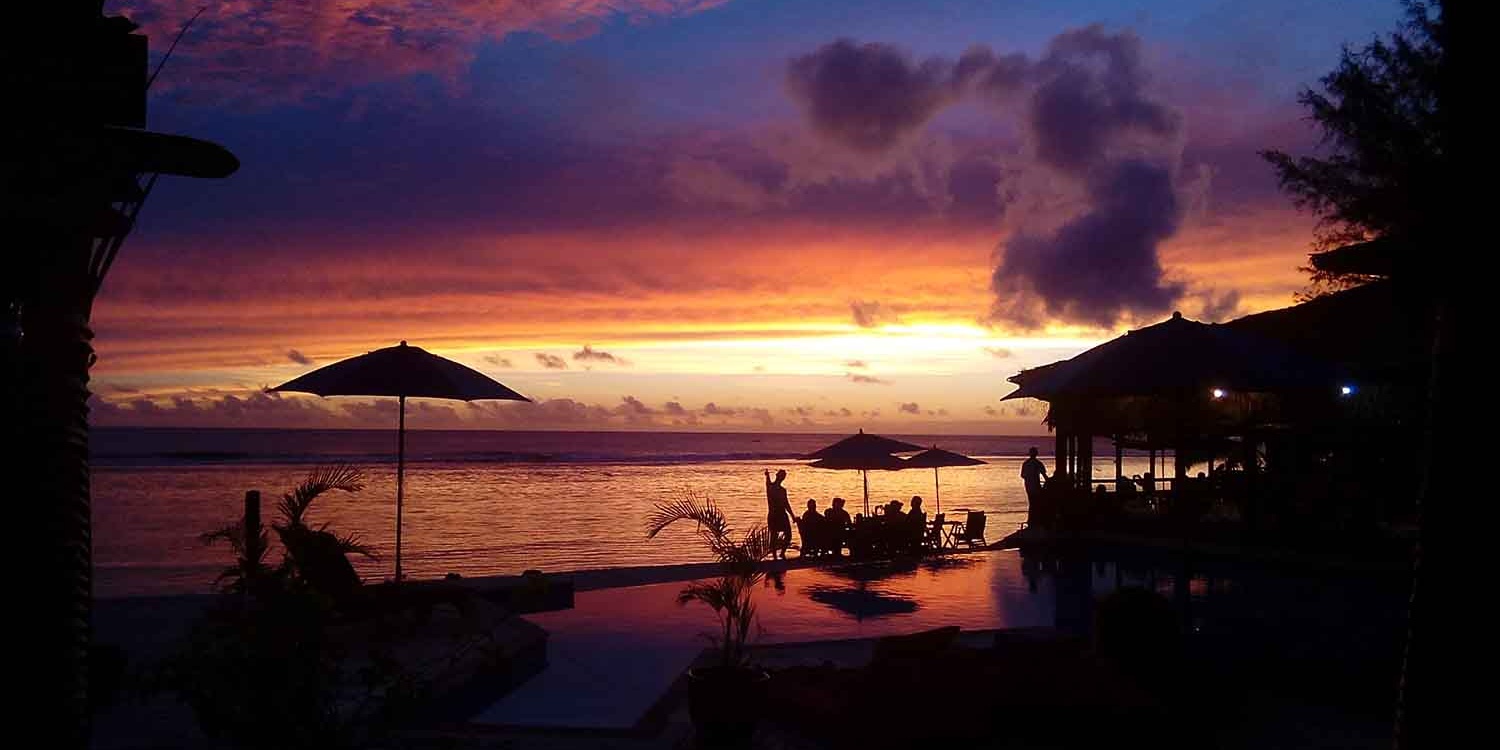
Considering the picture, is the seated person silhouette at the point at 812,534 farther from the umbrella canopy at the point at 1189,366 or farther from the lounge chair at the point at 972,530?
the umbrella canopy at the point at 1189,366

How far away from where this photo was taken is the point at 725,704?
568cm

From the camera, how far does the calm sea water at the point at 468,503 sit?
19.0 metres

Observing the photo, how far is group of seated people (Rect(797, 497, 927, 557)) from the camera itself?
16.1m

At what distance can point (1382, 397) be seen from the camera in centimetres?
1911

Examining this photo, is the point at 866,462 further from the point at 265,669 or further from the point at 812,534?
the point at 265,669

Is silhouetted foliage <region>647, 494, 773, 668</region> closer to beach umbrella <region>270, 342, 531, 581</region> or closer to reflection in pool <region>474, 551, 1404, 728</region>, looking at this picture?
reflection in pool <region>474, 551, 1404, 728</region>

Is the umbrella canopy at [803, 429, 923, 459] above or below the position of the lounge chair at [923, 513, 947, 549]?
above

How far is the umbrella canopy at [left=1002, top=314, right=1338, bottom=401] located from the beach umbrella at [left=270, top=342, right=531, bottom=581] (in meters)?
5.43

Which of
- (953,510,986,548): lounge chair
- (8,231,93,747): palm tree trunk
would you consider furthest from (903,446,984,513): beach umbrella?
(8,231,93,747): palm tree trunk

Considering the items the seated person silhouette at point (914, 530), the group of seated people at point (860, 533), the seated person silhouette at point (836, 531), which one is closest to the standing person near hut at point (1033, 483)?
the seated person silhouette at point (914, 530)

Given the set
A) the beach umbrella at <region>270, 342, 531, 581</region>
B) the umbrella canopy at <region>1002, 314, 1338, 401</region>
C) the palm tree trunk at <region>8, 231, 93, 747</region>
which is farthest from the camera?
the beach umbrella at <region>270, 342, 531, 581</region>

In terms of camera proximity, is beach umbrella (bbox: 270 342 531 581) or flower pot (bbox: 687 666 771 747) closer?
flower pot (bbox: 687 666 771 747)

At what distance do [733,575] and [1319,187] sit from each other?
20478 millimetres

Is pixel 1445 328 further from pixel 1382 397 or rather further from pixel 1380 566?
pixel 1382 397
